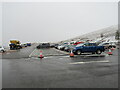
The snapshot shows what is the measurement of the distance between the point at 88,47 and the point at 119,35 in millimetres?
82657

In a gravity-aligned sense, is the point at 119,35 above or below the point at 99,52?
above

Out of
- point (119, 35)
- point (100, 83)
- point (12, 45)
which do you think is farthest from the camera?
point (119, 35)

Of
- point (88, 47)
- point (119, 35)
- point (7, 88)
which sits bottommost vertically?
point (7, 88)

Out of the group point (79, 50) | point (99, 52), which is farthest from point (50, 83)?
point (99, 52)

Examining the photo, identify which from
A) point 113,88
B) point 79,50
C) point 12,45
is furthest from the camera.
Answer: point 12,45

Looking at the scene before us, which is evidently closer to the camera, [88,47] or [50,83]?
[50,83]

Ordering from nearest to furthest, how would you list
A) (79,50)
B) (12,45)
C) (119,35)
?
(79,50) → (12,45) → (119,35)

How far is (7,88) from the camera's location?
4895mm

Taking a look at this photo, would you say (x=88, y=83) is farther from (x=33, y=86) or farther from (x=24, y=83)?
(x=24, y=83)

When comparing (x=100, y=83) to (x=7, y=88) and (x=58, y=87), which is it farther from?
(x=7, y=88)

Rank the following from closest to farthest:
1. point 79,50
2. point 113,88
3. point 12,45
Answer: point 113,88 < point 79,50 < point 12,45

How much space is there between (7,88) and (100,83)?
421 cm

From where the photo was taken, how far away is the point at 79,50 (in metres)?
16.7

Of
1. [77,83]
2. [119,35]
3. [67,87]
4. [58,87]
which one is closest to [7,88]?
[58,87]
